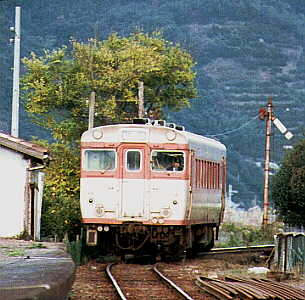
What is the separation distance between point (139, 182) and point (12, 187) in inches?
113

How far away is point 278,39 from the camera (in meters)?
152

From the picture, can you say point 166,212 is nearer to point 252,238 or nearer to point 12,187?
point 12,187

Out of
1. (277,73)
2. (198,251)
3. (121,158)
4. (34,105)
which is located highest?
(277,73)

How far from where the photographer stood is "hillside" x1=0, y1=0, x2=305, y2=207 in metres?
104

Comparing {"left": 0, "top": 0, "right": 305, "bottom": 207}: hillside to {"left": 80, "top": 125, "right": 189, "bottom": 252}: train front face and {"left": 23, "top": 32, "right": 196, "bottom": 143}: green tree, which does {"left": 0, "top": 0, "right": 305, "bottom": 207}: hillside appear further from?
{"left": 80, "top": 125, "right": 189, "bottom": 252}: train front face

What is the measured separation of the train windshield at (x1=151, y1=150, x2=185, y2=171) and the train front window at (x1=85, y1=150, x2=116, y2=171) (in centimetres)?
85

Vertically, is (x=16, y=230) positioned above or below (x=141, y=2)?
below

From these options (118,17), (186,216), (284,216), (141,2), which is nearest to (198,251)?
(186,216)

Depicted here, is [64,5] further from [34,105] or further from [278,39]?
[34,105]

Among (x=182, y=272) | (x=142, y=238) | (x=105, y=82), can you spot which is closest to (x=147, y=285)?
(x=182, y=272)

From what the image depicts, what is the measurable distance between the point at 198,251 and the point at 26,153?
6121 mm

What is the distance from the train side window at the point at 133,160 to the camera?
20641 millimetres

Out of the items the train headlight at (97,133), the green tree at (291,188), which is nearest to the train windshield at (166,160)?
the train headlight at (97,133)

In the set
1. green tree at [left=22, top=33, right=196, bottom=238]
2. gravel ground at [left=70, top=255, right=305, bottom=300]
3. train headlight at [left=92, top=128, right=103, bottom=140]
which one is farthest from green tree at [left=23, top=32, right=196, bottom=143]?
train headlight at [left=92, top=128, right=103, bottom=140]
